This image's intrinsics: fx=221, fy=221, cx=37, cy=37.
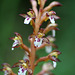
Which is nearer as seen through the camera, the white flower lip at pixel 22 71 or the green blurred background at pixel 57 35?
the white flower lip at pixel 22 71

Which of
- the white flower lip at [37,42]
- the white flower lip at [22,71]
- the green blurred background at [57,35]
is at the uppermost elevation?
the green blurred background at [57,35]

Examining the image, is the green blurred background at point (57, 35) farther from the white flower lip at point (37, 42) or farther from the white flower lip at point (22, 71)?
the white flower lip at point (37, 42)

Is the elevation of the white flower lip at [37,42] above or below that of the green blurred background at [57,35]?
below

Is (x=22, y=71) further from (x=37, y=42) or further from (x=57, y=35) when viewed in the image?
(x=57, y=35)

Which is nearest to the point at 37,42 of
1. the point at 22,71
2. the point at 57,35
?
the point at 22,71

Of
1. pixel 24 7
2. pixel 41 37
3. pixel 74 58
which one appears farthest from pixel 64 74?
pixel 24 7

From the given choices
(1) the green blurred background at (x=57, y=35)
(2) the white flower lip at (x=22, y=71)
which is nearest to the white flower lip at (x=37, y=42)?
(2) the white flower lip at (x=22, y=71)

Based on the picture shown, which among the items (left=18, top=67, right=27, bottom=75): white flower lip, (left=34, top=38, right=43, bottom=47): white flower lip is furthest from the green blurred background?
(left=34, top=38, right=43, bottom=47): white flower lip

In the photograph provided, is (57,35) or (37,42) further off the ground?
(57,35)

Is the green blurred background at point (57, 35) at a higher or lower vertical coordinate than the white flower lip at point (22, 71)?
higher

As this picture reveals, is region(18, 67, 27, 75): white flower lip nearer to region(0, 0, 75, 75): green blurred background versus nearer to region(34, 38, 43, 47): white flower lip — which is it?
region(34, 38, 43, 47): white flower lip

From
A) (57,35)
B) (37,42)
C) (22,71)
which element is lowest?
(22,71)
